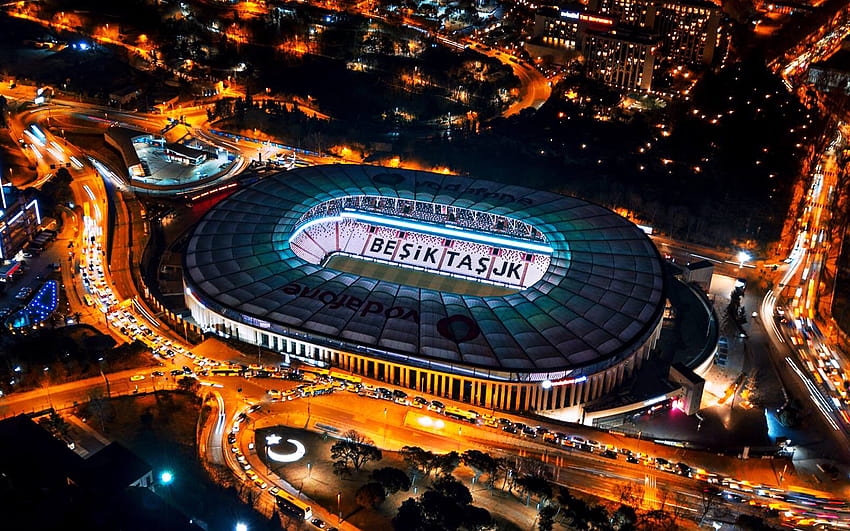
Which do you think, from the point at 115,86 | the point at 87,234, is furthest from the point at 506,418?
the point at 115,86

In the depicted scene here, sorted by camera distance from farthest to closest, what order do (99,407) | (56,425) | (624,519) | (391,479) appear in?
(99,407)
(56,425)
(391,479)
(624,519)

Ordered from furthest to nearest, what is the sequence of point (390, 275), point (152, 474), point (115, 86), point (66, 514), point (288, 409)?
point (115, 86) < point (390, 275) < point (288, 409) < point (152, 474) < point (66, 514)

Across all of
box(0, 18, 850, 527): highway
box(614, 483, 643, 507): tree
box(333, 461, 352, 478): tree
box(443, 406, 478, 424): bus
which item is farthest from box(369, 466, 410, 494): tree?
box(614, 483, 643, 507): tree

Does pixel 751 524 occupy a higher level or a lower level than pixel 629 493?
higher

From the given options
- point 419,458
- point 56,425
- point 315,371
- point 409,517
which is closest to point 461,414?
point 419,458

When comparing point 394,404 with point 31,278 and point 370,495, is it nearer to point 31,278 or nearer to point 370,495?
point 370,495

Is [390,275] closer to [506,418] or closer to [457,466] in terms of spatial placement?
[506,418]

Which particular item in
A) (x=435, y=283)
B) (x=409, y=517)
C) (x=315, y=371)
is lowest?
(x=409, y=517)
